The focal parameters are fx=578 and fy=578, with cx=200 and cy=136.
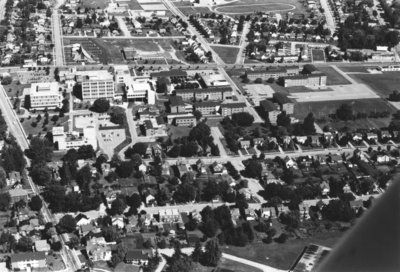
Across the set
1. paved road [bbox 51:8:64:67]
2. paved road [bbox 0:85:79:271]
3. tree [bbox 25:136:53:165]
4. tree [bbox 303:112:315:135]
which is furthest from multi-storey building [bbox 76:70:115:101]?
tree [bbox 303:112:315:135]

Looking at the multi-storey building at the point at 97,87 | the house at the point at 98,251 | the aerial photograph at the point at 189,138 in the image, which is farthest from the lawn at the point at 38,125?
the house at the point at 98,251

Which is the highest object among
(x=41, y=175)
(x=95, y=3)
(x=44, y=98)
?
(x=95, y=3)

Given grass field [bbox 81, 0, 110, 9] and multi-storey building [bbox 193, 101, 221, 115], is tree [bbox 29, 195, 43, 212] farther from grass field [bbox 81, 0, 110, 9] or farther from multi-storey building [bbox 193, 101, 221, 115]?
grass field [bbox 81, 0, 110, 9]

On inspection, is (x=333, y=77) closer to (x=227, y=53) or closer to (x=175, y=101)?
(x=227, y=53)

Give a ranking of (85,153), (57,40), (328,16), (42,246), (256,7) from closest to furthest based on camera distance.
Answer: (42,246) < (85,153) < (57,40) < (328,16) < (256,7)

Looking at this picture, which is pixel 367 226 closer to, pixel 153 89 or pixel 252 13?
pixel 153 89

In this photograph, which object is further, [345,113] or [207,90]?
[207,90]


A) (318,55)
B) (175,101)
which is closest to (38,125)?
(175,101)
